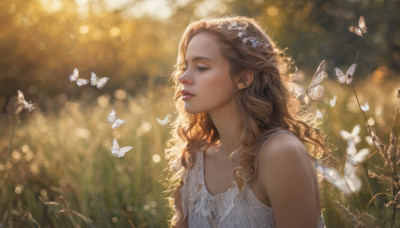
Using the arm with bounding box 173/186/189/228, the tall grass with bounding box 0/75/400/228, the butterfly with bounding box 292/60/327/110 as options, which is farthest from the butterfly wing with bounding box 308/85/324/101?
the arm with bounding box 173/186/189/228

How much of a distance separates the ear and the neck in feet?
0.35

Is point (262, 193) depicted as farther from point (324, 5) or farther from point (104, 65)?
point (324, 5)

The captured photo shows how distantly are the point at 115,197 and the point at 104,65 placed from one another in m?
9.99

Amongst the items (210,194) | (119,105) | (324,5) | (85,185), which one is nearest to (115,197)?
(85,185)

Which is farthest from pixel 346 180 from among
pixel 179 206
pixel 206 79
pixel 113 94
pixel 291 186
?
pixel 113 94

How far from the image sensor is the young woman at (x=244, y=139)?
1732 mm

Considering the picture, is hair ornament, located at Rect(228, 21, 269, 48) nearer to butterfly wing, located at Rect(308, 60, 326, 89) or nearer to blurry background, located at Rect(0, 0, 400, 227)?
butterfly wing, located at Rect(308, 60, 326, 89)

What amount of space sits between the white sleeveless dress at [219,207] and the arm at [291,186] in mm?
134

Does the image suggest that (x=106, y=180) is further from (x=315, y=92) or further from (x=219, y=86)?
(x=315, y=92)

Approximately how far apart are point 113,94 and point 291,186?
Result: 12.9m

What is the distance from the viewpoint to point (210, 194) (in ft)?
7.00

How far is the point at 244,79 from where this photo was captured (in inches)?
82.2

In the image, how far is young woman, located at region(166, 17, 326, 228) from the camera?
5.68ft

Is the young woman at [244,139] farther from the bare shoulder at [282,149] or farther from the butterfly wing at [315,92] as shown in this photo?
the butterfly wing at [315,92]
